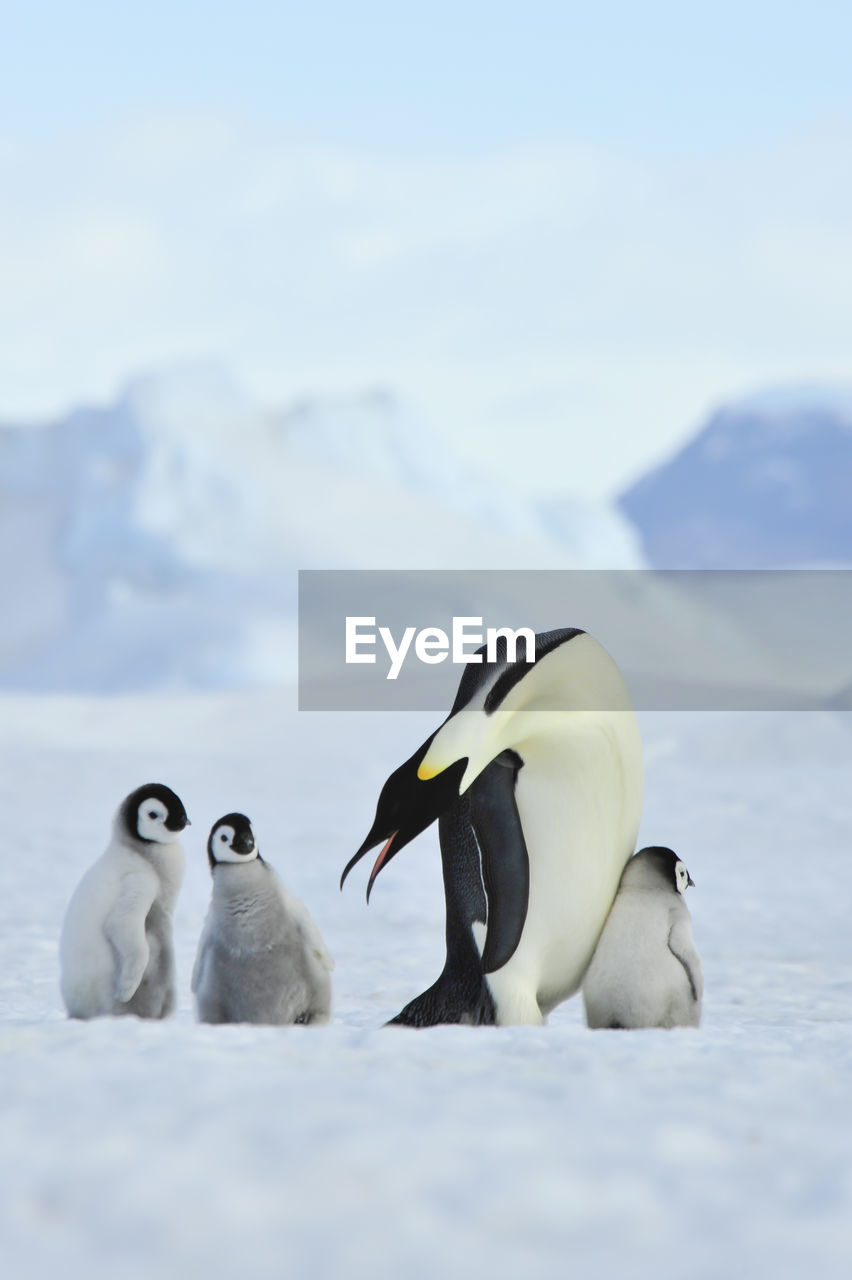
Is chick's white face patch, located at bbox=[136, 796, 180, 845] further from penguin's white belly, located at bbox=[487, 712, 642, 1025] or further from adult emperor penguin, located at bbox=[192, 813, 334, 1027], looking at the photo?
penguin's white belly, located at bbox=[487, 712, 642, 1025]

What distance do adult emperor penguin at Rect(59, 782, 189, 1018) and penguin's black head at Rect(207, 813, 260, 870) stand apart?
0.12 metres

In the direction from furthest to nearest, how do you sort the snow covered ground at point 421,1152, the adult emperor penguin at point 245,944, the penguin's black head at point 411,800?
the adult emperor penguin at point 245,944 → the penguin's black head at point 411,800 → the snow covered ground at point 421,1152

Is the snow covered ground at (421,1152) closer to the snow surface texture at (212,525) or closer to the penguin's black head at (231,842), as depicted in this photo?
the penguin's black head at (231,842)

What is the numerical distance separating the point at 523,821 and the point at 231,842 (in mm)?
466

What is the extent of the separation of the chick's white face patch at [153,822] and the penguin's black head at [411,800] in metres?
0.36

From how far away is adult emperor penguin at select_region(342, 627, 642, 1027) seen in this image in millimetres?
2092

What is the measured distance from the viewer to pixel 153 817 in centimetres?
226

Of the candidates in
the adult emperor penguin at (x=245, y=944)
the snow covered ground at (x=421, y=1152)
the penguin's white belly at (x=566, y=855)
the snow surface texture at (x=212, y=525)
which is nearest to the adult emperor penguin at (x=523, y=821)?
the penguin's white belly at (x=566, y=855)

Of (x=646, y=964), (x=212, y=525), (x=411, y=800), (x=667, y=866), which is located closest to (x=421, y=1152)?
(x=411, y=800)

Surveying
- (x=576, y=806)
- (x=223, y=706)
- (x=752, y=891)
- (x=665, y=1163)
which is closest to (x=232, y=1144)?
(x=665, y=1163)

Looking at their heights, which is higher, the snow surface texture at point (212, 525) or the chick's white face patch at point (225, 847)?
the snow surface texture at point (212, 525)

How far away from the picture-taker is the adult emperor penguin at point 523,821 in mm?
2092

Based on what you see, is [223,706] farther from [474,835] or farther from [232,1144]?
[232,1144]

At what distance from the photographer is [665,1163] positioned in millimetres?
1202
